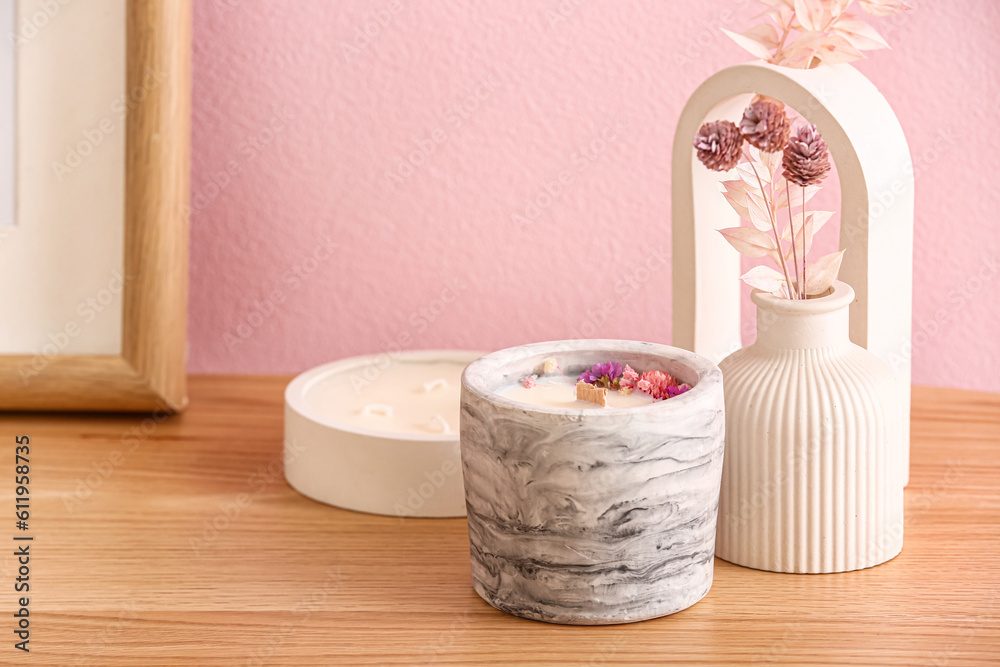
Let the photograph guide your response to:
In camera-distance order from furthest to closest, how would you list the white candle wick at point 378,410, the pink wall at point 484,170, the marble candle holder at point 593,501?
the pink wall at point 484,170 < the white candle wick at point 378,410 < the marble candle holder at point 593,501

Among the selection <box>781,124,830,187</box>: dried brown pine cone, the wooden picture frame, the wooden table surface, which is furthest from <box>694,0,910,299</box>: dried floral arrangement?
the wooden picture frame

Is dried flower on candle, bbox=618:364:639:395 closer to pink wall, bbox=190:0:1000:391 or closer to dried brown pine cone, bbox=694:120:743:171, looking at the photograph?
dried brown pine cone, bbox=694:120:743:171

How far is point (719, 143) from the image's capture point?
56 centimetres

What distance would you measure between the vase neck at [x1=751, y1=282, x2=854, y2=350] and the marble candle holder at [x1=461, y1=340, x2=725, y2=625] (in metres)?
0.06

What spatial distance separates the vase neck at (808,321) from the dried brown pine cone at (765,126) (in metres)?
0.09

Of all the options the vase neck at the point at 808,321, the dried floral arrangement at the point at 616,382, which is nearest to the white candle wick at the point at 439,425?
the dried floral arrangement at the point at 616,382

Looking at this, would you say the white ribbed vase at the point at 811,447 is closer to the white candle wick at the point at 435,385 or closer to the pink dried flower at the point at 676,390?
the pink dried flower at the point at 676,390

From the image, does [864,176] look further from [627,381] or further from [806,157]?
[627,381]

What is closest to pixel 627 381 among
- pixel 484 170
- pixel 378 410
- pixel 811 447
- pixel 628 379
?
pixel 628 379

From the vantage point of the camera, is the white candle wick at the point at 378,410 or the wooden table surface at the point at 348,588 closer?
the wooden table surface at the point at 348,588

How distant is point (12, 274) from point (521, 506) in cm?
49

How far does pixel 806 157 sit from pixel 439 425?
0.29 metres

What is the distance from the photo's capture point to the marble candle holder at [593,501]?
501 mm

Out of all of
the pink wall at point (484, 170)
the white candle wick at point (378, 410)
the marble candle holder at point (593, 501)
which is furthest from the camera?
the pink wall at point (484, 170)
